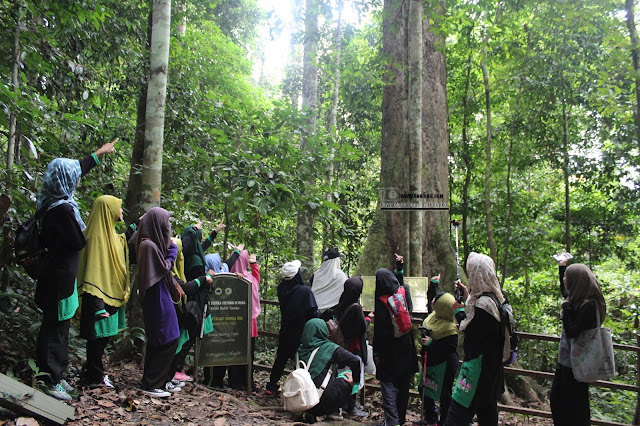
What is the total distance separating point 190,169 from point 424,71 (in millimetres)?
5341

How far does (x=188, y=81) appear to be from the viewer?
10.0 m

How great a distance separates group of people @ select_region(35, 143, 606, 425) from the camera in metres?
3.79

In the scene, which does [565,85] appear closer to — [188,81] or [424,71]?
[424,71]

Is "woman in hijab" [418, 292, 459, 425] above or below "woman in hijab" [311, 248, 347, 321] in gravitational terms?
below

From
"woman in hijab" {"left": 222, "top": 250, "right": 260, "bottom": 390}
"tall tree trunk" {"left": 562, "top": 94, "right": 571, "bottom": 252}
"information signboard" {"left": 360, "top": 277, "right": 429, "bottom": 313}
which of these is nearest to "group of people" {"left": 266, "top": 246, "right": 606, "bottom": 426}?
"woman in hijab" {"left": 222, "top": 250, "right": 260, "bottom": 390}

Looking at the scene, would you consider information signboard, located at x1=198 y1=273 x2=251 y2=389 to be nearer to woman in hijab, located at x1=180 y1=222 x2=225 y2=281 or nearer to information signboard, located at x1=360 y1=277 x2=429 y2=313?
woman in hijab, located at x1=180 y1=222 x2=225 y2=281

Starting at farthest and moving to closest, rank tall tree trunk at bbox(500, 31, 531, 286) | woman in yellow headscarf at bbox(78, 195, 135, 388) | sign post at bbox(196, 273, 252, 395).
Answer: tall tree trunk at bbox(500, 31, 531, 286) → sign post at bbox(196, 273, 252, 395) → woman in yellow headscarf at bbox(78, 195, 135, 388)

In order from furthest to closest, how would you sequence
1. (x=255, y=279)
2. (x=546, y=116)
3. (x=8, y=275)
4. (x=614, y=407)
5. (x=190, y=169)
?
(x=546, y=116) < (x=614, y=407) < (x=190, y=169) < (x=255, y=279) < (x=8, y=275)

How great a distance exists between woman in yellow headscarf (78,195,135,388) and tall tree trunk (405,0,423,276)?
4.46m

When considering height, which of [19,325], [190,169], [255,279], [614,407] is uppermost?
[190,169]

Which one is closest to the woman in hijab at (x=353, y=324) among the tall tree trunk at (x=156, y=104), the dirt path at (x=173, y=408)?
the dirt path at (x=173, y=408)

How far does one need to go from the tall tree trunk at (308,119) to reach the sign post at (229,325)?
6.07 feet

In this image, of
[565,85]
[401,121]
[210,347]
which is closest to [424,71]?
[401,121]

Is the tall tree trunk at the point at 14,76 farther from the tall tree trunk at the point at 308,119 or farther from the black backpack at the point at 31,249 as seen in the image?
the tall tree trunk at the point at 308,119
